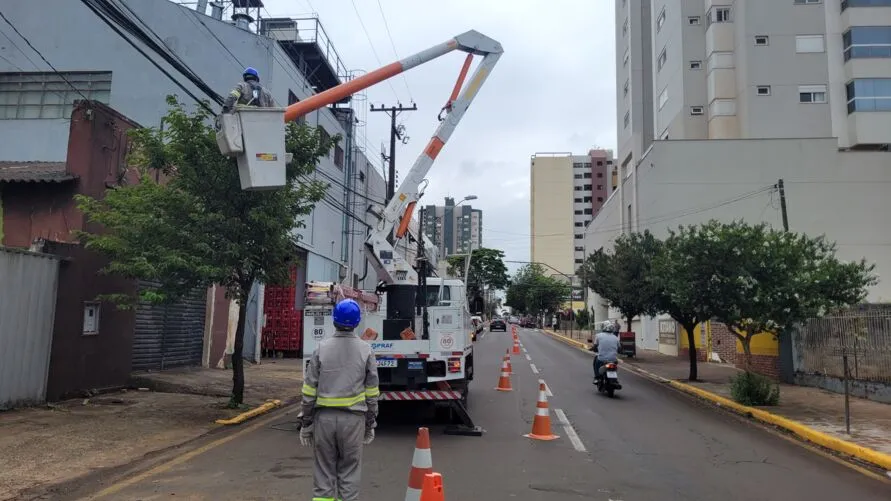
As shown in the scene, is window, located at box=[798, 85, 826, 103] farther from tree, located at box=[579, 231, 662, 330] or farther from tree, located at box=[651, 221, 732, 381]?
tree, located at box=[651, 221, 732, 381]

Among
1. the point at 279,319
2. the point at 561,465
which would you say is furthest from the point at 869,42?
the point at 561,465

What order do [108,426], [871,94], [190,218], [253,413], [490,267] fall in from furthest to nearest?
[490,267], [871,94], [253,413], [190,218], [108,426]

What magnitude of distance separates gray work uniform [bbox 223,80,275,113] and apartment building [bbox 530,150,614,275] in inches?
4725

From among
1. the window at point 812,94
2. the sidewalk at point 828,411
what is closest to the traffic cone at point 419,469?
the sidewalk at point 828,411

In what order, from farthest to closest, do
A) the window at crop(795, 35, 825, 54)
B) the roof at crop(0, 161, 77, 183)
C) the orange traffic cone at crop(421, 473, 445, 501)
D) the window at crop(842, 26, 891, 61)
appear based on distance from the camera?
the window at crop(795, 35, 825, 54) → the window at crop(842, 26, 891, 61) → the roof at crop(0, 161, 77, 183) → the orange traffic cone at crop(421, 473, 445, 501)

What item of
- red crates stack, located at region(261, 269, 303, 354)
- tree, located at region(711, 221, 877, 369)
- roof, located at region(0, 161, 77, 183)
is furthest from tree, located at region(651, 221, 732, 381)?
red crates stack, located at region(261, 269, 303, 354)

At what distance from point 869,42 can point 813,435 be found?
1432 inches

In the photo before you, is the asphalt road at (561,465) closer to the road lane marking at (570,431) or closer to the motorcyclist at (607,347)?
the road lane marking at (570,431)

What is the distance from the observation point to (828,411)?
12594 millimetres

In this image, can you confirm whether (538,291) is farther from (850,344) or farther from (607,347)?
(607,347)

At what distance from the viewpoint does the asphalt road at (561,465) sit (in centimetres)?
665

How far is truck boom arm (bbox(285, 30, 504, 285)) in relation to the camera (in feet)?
35.0

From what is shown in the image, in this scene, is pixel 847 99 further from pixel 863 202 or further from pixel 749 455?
pixel 749 455

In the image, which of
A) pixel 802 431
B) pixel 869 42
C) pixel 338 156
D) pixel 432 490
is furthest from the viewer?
pixel 869 42
